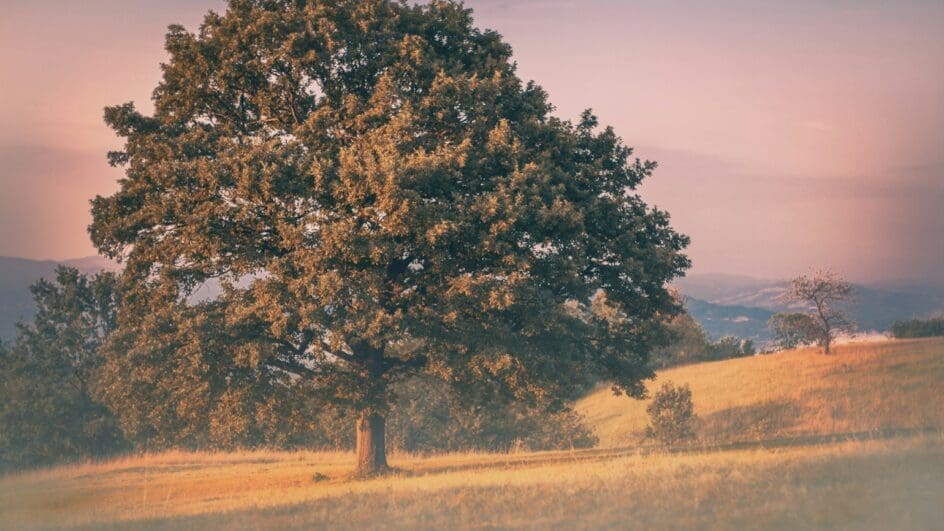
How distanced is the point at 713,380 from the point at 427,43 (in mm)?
57459

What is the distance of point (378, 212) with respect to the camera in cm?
2562

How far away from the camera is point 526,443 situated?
2378 inches

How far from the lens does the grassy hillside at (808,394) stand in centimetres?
5372

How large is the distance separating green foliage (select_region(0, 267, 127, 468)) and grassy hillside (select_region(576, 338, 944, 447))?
3772 centimetres

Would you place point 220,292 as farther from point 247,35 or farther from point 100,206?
point 247,35

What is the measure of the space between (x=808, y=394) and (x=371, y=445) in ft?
141

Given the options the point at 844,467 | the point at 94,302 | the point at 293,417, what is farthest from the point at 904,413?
the point at 94,302

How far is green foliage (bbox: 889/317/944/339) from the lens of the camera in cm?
9944

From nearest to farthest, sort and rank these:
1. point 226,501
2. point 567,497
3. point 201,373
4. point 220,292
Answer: point 567,497 < point 226,501 < point 201,373 < point 220,292

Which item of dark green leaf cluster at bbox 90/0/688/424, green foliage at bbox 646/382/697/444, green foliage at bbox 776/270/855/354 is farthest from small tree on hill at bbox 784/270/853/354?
dark green leaf cluster at bbox 90/0/688/424

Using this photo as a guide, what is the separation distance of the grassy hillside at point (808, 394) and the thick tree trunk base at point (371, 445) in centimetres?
2260

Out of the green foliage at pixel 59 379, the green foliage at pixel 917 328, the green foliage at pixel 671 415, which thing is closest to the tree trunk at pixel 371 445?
the green foliage at pixel 671 415

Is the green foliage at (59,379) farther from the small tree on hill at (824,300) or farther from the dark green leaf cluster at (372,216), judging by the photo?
the small tree on hill at (824,300)

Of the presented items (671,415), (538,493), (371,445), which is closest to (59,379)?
(371,445)
